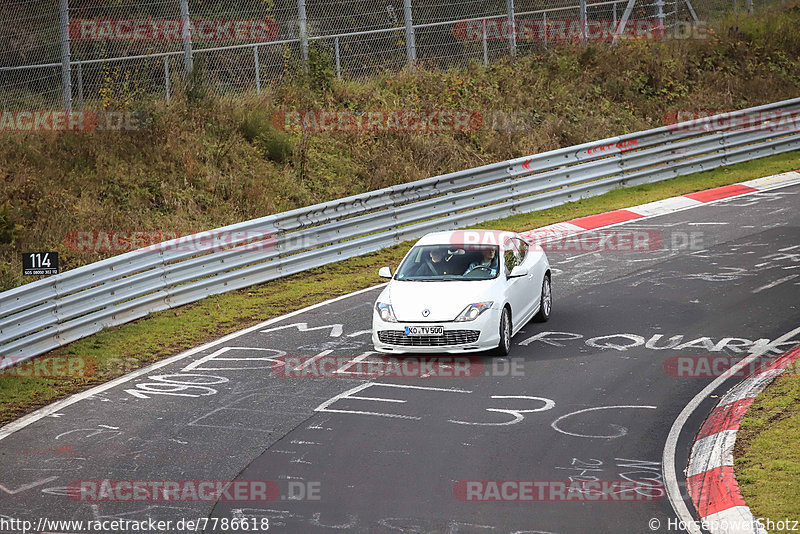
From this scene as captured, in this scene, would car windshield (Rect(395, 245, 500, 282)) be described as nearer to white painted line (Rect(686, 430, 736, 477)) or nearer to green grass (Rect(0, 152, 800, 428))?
green grass (Rect(0, 152, 800, 428))

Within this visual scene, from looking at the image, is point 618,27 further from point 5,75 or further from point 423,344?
point 423,344

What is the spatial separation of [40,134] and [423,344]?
11711mm

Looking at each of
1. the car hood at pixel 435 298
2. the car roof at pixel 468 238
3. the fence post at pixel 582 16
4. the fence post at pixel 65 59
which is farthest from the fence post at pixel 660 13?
the car hood at pixel 435 298

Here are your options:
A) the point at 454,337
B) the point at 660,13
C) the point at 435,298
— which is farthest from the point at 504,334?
the point at 660,13

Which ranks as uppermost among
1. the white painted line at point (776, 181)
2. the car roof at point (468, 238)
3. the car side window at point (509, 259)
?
the white painted line at point (776, 181)

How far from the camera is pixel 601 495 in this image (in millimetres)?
8312

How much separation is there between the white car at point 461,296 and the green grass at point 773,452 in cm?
346

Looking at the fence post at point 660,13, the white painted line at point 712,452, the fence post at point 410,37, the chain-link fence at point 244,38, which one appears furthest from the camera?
the fence post at point 660,13

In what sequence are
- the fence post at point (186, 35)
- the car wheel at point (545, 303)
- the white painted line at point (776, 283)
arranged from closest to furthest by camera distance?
the car wheel at point (545, 303)
the white painted line at point (776, 283)
the fence post at point (186, 35)

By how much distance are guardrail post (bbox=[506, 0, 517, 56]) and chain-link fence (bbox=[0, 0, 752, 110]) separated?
4 cm

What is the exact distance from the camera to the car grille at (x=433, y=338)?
1230 cm

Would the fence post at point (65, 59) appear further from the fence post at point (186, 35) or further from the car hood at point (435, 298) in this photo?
the car hood at point (435, 298)

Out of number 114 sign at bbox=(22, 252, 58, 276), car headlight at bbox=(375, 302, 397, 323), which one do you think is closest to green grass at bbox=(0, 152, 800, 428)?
number 114 sign at bbox=(22, 252, 58, 276)

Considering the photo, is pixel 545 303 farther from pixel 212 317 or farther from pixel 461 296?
pixel 212 317
